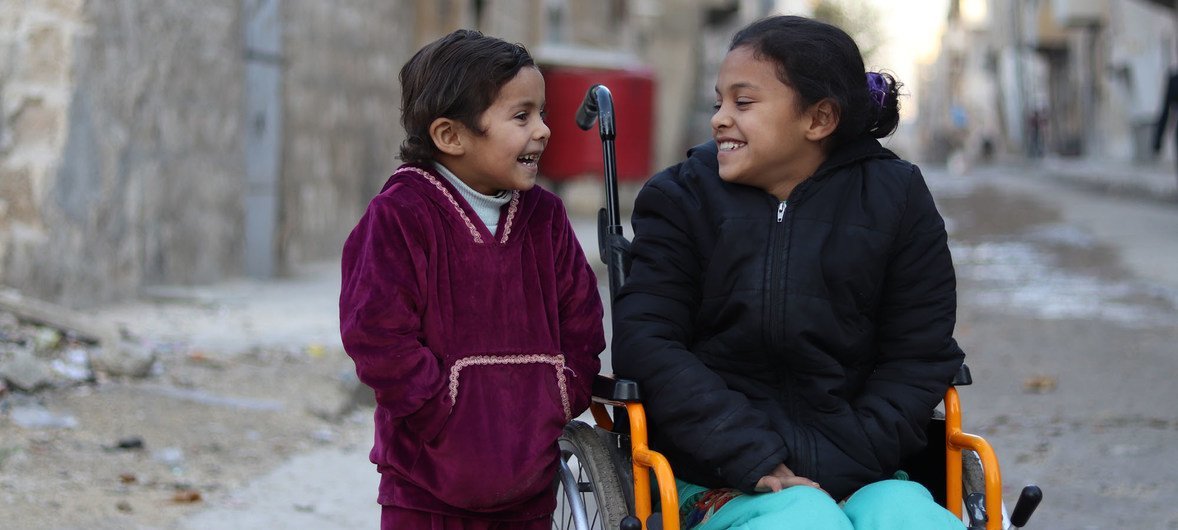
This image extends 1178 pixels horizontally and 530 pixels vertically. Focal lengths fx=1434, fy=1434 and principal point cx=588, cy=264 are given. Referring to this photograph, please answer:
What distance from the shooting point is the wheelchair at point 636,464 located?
236 cm

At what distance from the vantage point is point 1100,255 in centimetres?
A: 1180

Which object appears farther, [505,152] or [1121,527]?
[1121,527]

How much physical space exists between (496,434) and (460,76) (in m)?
0.61

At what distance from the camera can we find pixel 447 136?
253 centimetres

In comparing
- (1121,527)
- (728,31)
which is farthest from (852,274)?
(728,31)

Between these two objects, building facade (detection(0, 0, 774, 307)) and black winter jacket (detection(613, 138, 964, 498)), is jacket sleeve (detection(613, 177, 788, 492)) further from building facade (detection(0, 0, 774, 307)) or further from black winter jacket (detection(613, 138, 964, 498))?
building facade (detection(0, 0, 774, 307))

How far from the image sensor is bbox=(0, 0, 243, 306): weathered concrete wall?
6125 millimetres

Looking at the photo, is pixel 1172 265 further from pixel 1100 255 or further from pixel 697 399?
pixel 697 399

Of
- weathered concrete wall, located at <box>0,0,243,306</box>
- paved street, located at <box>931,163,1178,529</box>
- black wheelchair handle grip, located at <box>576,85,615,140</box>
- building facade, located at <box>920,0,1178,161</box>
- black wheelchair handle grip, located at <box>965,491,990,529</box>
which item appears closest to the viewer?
black wheelchair handle grip, located at <box>965,491,990,529</box>

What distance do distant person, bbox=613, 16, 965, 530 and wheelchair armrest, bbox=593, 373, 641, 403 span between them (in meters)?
0.04

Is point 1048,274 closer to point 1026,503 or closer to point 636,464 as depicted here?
point 1026,503

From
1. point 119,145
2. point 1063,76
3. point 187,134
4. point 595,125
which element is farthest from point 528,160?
point 1063,76

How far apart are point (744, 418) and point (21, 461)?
2505 mm

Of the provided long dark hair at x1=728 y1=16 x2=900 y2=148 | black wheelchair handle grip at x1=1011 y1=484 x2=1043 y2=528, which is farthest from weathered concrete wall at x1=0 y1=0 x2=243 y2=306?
black wheelchair handle grip at x1=1011 y1=484 x2=1043 y2=528
